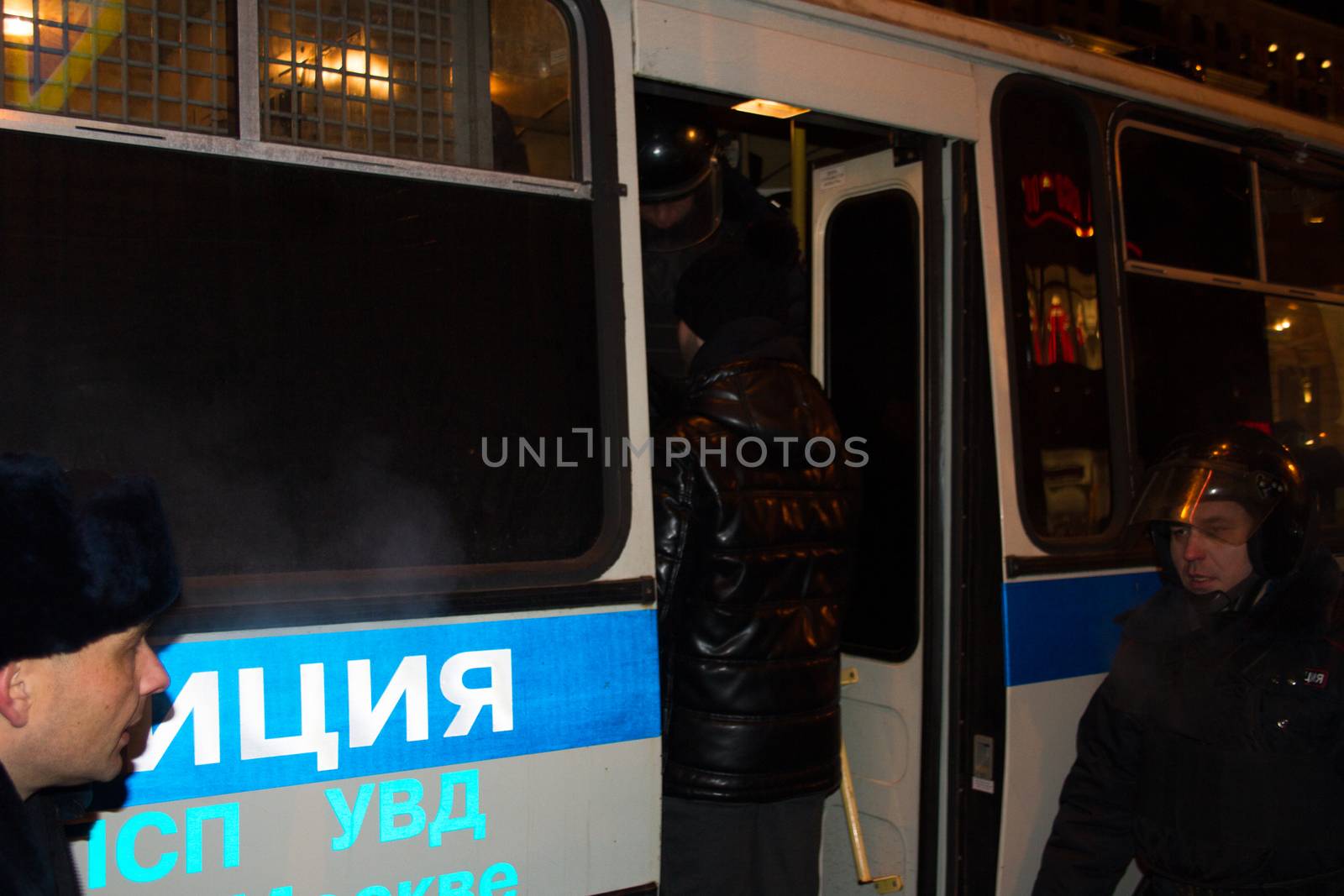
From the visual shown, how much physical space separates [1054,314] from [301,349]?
84.6 inches

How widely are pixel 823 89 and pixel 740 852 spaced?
180 cm

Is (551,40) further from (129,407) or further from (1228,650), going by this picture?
(1228,650)

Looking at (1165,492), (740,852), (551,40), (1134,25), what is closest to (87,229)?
(551,40)

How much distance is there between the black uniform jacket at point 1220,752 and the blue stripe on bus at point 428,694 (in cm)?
111

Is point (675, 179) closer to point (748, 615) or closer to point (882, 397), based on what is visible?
point (882, 397)

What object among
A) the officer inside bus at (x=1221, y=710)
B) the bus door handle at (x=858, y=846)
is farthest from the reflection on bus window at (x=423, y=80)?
the bus door handle at (x=858, y=846)

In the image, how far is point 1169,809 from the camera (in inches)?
108

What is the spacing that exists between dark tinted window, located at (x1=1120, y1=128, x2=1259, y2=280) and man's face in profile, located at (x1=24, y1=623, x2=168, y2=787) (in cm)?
311

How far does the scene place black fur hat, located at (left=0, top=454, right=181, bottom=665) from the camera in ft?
4.19

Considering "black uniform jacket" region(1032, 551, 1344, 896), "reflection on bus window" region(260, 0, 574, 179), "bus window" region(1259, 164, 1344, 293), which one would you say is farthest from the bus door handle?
"bus window" region(1259, 164, 1344, 293)

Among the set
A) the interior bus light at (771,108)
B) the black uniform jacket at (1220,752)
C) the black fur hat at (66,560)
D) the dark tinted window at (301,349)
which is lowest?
the black uniform jacket at (1220,752)

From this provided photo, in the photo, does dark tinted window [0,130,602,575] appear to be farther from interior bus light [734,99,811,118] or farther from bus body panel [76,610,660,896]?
interior bus light [734,99,811,118]

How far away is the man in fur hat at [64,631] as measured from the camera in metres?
1.28

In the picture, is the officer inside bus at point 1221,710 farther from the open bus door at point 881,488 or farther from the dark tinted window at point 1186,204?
the dark tinted window at point 1186,204
